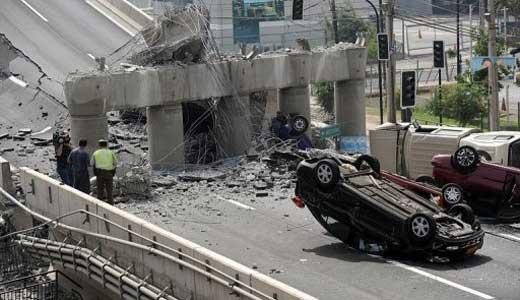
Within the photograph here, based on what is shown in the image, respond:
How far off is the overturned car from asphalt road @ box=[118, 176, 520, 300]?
377 millimetres

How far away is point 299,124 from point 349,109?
5395 mm

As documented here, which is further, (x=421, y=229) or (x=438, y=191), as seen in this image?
(x=438, y=191)

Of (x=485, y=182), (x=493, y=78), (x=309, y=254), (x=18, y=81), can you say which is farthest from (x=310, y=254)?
(x=18, y=81)

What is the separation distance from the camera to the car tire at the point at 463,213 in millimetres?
15188

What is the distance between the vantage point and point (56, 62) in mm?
33875

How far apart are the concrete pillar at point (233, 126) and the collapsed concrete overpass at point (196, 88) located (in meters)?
0.03

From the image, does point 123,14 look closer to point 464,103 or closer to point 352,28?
point 464,103

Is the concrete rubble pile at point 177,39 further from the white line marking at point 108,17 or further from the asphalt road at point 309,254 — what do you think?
the white line marking at point 108,17

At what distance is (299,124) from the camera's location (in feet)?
80.1

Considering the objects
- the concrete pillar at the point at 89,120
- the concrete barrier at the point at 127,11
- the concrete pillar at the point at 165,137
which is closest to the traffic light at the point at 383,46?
the concrete pillar at the point at 165,137

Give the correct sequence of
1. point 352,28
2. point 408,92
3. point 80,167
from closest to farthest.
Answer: point 80,167 → point 408,92 → point 352,28

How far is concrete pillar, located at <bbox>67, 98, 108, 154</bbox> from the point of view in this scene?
2192 cm

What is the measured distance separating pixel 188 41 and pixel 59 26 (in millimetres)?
16290

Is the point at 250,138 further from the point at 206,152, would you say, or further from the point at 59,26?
the point at 59,26
